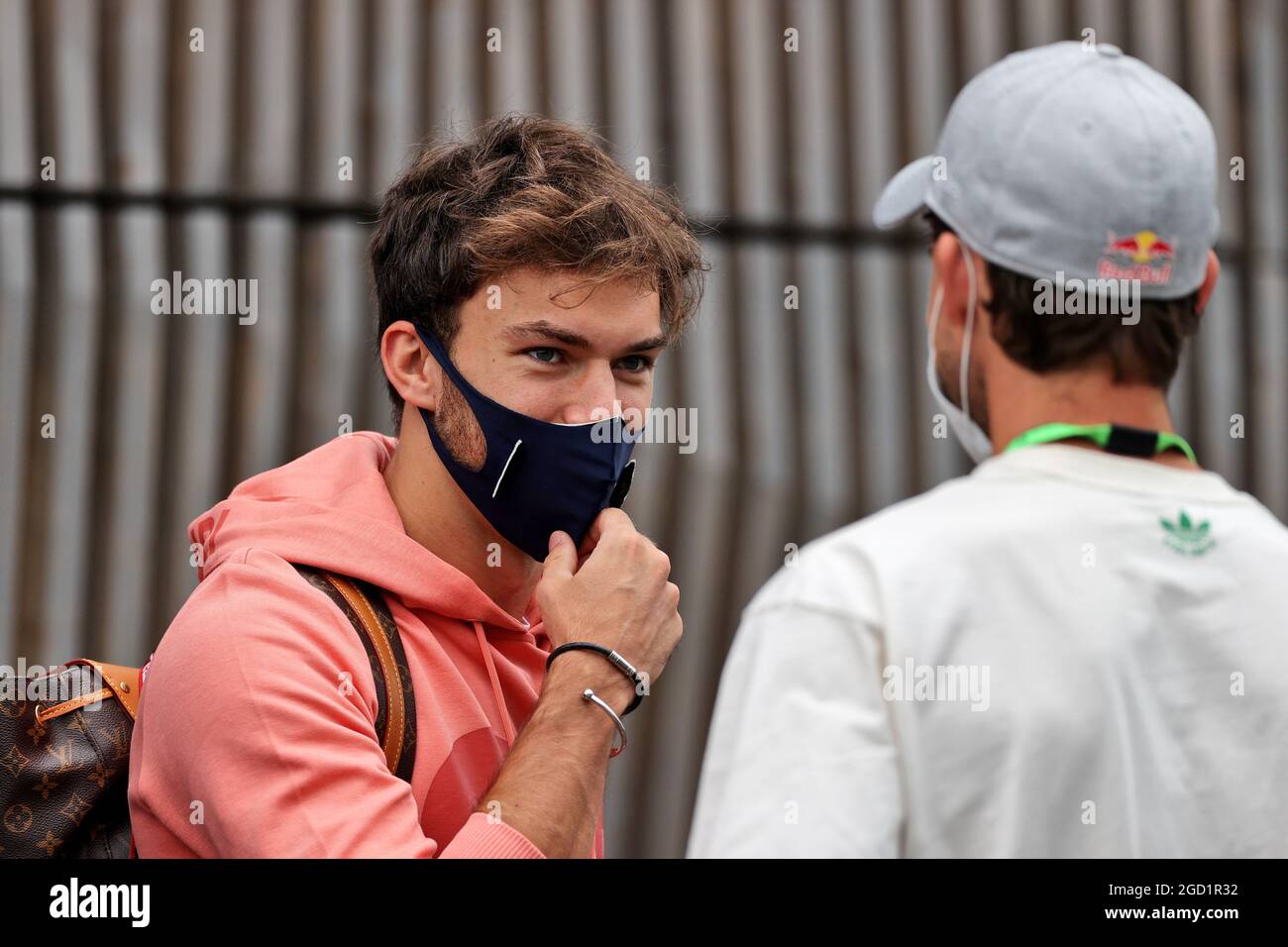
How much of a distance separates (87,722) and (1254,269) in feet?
10.3

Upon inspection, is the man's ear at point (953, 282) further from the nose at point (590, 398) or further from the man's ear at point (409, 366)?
the man's ear at point (409, 366)

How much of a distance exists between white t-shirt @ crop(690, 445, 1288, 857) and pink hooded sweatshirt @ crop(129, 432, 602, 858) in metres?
0.58

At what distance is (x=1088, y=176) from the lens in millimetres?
1310

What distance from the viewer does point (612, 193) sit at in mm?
2195

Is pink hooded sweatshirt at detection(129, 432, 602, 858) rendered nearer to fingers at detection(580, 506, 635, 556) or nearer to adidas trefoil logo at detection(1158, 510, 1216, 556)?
fingers at detection(580, 506, 635, 556)

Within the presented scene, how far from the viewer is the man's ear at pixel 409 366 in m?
2.15

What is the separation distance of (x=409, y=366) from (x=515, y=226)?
0.28 m

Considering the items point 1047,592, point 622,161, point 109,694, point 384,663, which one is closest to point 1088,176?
point 1047,592

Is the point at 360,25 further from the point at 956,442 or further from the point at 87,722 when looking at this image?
the point at 87,722

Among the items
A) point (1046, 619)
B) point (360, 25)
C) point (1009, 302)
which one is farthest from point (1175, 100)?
point (360, 25)

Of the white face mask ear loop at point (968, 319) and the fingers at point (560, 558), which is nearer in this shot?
the white face mask ear loop at point (968, 319)

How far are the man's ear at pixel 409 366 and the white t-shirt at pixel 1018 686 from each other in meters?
1.01
